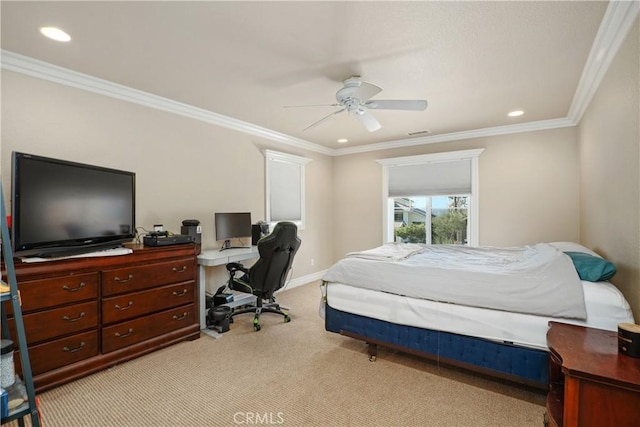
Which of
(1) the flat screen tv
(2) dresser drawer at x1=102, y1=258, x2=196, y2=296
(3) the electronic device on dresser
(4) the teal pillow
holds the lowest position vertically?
(2) dresser drawer at x1=102, y1=258, x2=196, y2=296

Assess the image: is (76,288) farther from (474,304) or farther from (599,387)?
(599,387)

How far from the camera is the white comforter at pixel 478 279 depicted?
1.96 m

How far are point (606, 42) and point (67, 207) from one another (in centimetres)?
419

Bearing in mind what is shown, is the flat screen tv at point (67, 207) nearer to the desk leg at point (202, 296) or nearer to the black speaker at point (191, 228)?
the black speaker at point (191, 228)

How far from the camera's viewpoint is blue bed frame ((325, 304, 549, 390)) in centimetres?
200

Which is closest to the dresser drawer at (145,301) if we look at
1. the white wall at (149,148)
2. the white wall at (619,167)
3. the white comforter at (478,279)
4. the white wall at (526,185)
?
the white wall at (149,148)

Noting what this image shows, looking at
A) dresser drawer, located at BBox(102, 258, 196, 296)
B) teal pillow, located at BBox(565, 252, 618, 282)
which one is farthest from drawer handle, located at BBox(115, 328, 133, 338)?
teal pillow, located at BBox(565, 252, 618, 282)

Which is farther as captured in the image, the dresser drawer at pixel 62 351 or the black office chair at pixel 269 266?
the black office chair at pixel 269 266

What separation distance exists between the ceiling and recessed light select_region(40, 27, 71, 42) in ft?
0.16

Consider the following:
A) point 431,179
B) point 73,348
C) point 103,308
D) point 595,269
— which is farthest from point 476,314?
point 431,179

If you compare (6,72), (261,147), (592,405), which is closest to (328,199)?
(261,147)

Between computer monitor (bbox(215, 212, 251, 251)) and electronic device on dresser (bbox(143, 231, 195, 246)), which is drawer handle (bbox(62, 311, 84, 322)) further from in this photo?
computer monitor (bbox(215, 212, 251, 251))

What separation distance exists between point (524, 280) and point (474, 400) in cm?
91

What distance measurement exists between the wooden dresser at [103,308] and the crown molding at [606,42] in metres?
3.73
